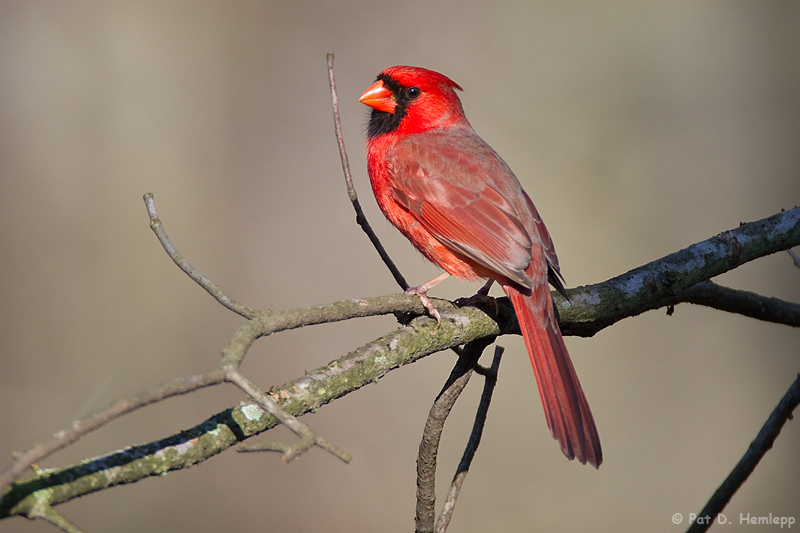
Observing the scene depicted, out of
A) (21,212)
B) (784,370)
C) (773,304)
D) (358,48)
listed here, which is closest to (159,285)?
(21,212)

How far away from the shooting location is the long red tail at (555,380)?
1.89 meters

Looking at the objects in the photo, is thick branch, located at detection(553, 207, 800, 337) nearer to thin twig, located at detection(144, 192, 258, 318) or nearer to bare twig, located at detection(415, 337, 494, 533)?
bare twig, located at detection(415, 337, 494, 533)

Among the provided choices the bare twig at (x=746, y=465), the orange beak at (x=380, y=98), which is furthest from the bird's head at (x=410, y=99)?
the bare twig at (x=746, y=465)

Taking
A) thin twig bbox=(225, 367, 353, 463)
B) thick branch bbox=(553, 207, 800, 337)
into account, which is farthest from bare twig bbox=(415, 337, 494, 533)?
thin twig bbox=(225, 367, 353, 463)

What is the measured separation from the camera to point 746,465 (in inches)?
88.4

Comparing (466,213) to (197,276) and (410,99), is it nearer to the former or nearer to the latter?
(410,99)

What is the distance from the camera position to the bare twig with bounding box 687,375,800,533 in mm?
2184

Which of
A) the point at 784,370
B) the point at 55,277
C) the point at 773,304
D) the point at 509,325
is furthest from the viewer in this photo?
the point at 784,370

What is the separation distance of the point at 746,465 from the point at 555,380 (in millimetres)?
805

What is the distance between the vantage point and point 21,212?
3.86 meters

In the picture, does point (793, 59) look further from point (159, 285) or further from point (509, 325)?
point (159, 285)

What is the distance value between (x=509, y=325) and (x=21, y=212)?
10.3 feet

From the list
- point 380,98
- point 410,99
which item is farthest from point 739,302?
point 380,98

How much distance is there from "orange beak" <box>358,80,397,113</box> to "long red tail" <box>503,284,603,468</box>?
120 cm
